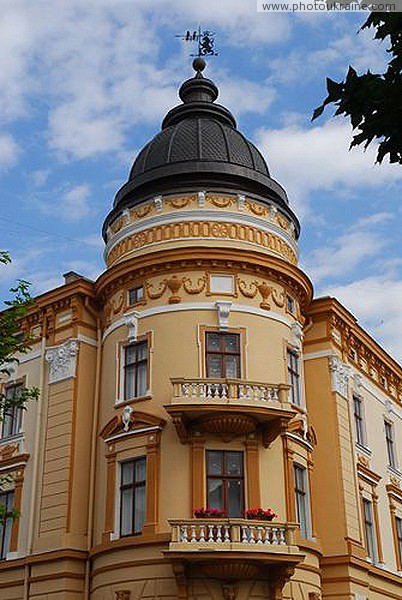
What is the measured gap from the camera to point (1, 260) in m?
17.0

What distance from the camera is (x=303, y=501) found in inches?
904

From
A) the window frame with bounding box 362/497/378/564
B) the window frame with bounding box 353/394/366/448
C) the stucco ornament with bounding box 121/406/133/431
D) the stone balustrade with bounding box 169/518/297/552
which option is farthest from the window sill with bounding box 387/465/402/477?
the stucco ornament with bounding box 121/406/133/431

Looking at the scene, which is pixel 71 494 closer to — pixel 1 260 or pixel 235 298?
pixel 235 298

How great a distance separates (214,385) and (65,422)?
520cm

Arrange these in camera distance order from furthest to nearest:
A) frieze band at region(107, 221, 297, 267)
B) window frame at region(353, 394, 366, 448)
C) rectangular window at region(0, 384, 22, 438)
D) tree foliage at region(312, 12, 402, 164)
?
window frame at region(353, 394, 366, 448) → rectangular window at region(0, 384, 22, 438) → frieze band at region(107, 221, 297, 267) → tree foliage at region(312, 12, 402, 164)

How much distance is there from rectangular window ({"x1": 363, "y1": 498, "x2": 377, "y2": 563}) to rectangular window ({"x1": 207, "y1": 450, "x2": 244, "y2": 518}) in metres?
6.15

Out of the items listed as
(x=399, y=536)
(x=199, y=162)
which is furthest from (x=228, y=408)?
(x=399, y=536)

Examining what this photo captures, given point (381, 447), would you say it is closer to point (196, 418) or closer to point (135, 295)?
point (196, 418)

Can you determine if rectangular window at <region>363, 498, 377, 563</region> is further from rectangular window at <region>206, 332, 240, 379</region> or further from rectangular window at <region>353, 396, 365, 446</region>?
rectangular window at <region>206, 332, 240, 379</region>

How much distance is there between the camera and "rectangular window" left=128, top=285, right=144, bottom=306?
23.9 meters

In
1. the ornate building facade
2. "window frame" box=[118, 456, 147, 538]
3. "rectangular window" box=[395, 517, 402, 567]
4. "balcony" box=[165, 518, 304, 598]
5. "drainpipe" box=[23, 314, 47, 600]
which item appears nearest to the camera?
"balcony" box=[165, 518, 304, 598]

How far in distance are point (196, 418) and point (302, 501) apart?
4179 millimetres

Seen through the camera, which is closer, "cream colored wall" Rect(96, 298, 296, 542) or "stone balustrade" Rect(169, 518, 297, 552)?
"stone balustrade" Rect(169, 518, 297, 552)

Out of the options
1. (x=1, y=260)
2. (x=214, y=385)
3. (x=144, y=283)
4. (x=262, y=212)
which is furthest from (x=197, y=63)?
(x=1, y=260)
